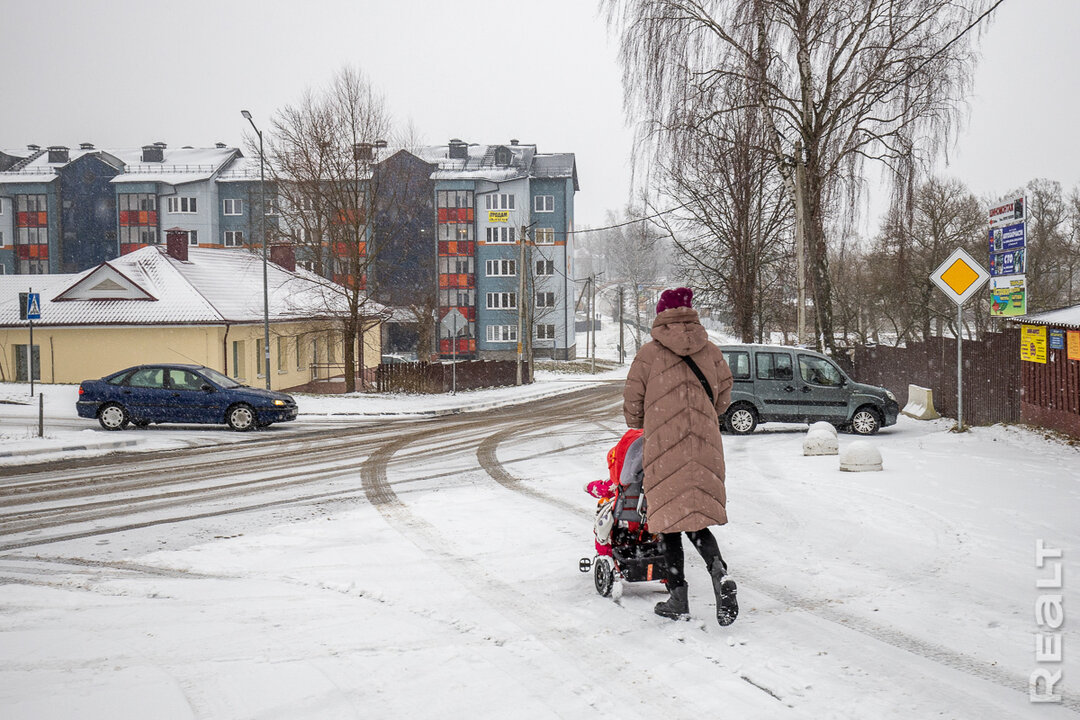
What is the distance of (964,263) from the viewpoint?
13.7 metres

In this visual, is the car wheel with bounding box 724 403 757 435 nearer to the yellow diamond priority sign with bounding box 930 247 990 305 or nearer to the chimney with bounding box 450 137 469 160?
the yellow diamond priority sign with bounding box 930 247 990 305

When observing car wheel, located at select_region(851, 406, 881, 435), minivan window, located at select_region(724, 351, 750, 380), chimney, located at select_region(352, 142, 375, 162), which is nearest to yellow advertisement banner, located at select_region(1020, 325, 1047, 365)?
car wheel, located at select_region(851, 406, 881, 435)

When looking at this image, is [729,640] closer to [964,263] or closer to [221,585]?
[221,585]

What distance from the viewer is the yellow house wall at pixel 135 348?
1251 inches

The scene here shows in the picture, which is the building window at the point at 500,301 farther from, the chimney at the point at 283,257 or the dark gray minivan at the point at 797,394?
the dark gray minivan at the point at 797,394

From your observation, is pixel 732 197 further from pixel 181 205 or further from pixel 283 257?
pixel 181 205

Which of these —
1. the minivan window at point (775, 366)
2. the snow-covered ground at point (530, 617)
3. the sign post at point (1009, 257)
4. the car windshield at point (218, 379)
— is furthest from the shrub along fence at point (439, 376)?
the snow-covered ground at point (530, 617)

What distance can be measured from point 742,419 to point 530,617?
1256cm

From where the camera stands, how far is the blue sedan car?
1881cm

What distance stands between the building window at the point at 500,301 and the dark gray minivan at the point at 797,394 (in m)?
47.2

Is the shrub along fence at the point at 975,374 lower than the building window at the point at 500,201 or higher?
lower

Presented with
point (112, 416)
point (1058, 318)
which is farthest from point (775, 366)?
point (112, 416)

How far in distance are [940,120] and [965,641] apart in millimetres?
15122

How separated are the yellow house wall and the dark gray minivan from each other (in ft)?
64.8
